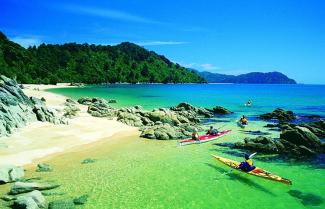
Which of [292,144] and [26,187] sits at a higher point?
[292,144]

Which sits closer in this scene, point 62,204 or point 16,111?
point 62,204

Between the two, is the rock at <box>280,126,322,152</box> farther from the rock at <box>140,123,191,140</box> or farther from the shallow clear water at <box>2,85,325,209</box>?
the rock at <box>140,123,191,140</box>

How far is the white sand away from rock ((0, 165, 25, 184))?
3042 millimetres

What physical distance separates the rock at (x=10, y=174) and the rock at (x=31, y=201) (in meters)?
3.81

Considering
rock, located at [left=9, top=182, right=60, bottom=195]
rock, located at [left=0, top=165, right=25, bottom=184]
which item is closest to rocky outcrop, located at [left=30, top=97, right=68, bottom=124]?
rock, located at [left=0, top=165, right=25, bottom=184]

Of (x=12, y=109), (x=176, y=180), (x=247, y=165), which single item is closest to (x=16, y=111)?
(x=12, y=109)

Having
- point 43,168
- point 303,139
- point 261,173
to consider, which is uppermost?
point 303,139

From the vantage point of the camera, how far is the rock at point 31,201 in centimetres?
1772

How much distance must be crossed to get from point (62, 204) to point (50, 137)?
17049 mm

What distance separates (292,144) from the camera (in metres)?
33.4

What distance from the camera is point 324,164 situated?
28.9 meters

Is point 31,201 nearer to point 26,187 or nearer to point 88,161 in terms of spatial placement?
point 26,187

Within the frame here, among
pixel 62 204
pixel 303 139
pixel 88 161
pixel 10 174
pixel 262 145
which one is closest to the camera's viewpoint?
pixel 62 204

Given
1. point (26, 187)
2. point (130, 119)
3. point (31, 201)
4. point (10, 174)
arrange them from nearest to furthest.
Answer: point (31, 201) < point (26, 187) < point (10, 174) < point (130, 119)
